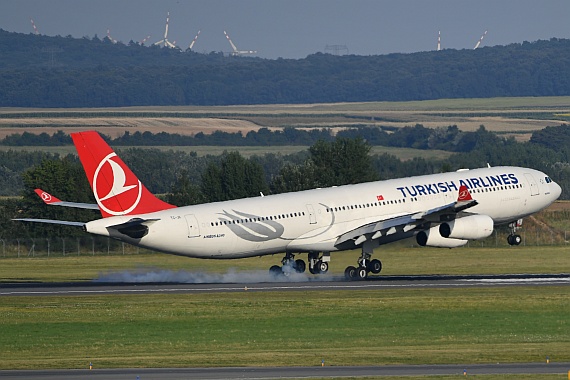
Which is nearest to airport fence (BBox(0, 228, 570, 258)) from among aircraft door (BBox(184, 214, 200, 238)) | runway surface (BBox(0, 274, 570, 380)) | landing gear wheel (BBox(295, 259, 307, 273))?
landing gear wheel (BBox(295, 259, 307, 273))

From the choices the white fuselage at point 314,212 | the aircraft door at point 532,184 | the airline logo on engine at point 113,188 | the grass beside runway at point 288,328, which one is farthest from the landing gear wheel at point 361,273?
the aircraft door at point 532,184

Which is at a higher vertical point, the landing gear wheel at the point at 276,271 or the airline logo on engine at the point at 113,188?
the airline logo on engine at the point at 113,188

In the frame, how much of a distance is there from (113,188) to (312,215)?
39.7 ft

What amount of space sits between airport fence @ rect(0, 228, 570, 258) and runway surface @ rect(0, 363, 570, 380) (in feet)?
191

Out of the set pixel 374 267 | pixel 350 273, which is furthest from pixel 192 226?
pixel 374 267

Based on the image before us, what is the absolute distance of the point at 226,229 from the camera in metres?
67.1

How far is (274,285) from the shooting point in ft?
221

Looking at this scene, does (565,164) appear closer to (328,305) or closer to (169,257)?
(169,257)

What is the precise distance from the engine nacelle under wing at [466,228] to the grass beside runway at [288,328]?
7053 millimetres

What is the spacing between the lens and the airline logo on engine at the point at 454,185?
73312 millimetres

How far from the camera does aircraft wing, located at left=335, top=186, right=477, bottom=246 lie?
68688mm

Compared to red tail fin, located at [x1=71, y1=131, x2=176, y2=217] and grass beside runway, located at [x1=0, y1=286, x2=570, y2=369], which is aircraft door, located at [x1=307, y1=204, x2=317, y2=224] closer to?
grass beside runway, located at [x1=0, y1=286, x2=570, y2=369]

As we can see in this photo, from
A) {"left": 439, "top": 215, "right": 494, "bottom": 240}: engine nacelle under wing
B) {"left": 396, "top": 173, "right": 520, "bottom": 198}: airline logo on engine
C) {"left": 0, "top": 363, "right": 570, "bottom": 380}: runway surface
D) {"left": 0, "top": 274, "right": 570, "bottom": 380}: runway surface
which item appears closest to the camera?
{"left": 0, "top": 363, "right": 570, "bottom": 380}: runway surface

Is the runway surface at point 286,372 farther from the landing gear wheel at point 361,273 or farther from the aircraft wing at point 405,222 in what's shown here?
the landing gear wheel at point 361,273
